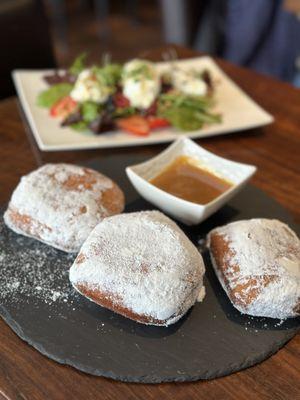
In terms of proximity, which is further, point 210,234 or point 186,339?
point 210,234

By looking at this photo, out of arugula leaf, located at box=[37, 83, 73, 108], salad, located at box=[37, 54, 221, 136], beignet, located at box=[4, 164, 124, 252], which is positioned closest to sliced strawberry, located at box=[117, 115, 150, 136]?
salad, located at box=[37, 54, 221, 136]

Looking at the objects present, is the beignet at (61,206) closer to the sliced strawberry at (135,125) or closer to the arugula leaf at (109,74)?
the sliced strawberry at (135,125)

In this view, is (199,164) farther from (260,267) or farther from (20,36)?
(20,36)

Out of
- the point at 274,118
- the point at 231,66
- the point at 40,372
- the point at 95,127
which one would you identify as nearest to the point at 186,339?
the point at 40,372

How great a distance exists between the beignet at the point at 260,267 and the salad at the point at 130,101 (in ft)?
2.15

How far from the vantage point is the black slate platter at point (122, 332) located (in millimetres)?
892

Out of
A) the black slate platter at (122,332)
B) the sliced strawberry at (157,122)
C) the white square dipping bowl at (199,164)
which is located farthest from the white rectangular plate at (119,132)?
the black slate platter at (122,332)

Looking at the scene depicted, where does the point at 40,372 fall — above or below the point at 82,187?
below

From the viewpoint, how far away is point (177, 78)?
1832mm

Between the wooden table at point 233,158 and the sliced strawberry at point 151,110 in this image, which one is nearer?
the wooden table at point 233,158

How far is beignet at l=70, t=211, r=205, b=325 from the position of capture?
0.93m

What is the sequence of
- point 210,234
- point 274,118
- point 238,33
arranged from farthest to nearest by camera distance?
point 238,33, point 274,118, point 210,234

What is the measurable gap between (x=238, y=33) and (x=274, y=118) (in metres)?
1.37

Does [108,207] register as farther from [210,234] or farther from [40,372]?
[40,372]
